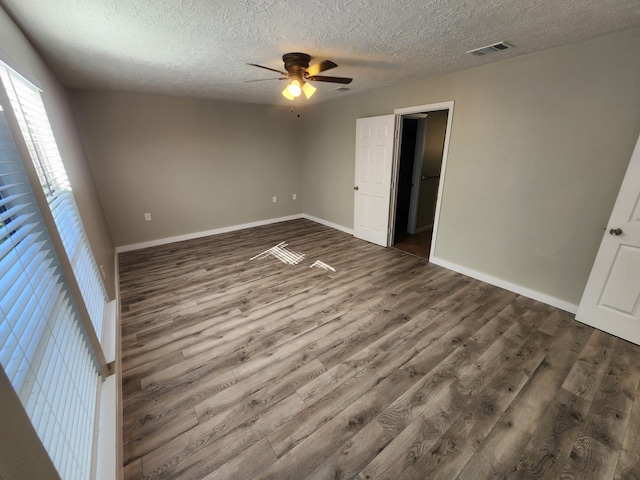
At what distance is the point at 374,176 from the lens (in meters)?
4.12

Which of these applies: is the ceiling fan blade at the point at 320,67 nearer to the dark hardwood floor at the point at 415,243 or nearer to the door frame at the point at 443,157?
the door frame at the point at 443,157

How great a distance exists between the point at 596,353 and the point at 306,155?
4991 mm

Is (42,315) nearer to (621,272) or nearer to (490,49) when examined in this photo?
(490,49)

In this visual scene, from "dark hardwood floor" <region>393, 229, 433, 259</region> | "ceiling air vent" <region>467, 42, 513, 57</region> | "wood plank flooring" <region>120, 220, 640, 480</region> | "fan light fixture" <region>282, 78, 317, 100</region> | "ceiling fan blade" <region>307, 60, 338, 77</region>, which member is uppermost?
"ceiling air vent" <region>467, 42, 513, 57</region>

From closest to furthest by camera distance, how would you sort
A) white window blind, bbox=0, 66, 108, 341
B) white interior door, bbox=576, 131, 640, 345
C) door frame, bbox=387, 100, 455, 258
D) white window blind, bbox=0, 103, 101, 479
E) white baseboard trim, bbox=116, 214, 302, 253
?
white window blind, bbox=0, 103, 101, 479
white window blind, bbox=0, 66, 108, 341
white interior door, bbox=576, 131, 640, 345
door frame, bbox=387, 100, 455, 258
white baseboard trim, bbox=116, 214, 302, 253

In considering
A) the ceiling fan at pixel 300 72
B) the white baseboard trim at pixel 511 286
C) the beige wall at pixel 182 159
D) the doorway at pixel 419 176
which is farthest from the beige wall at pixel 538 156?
the beige wall at pixel 182 159

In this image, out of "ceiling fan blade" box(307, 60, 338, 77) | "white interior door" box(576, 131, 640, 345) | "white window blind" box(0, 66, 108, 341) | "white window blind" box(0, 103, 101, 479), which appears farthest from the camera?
"ceiling fan blade" box(307, 60, 338, 77)

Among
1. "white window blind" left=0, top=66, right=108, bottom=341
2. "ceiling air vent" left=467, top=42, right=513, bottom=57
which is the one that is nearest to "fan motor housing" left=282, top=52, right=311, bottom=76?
"ceiling air vent" left=467, top=42, right=513, bottom=57

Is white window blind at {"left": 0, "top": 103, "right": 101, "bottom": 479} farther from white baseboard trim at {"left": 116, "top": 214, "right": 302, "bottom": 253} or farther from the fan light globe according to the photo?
white baseboard trim at {"left": 116, "top": 214, "right": 302, "bottom": 253}

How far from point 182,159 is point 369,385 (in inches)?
170

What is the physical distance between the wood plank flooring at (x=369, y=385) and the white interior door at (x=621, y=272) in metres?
0.15

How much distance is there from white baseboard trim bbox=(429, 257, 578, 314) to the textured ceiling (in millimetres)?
2251

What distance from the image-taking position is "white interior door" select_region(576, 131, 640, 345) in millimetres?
2025

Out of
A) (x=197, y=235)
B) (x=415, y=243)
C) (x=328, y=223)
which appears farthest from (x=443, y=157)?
(x=197, y=235)
